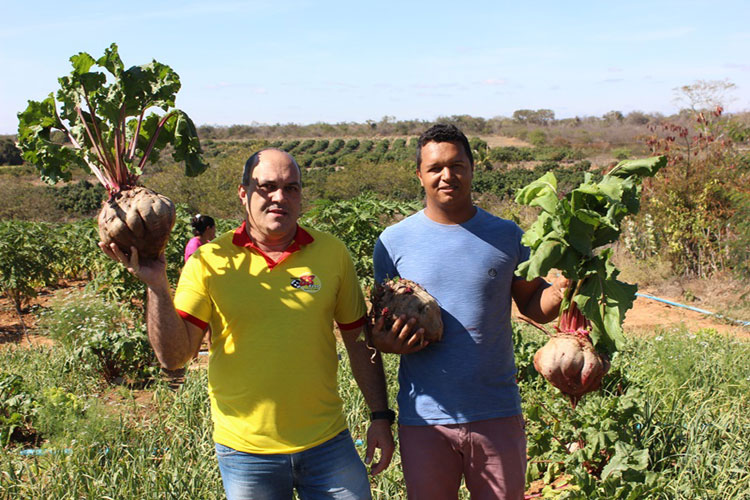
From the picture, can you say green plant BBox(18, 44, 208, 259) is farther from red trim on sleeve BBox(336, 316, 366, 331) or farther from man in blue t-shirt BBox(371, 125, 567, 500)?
man in blue t-shirt BBox(371, 125, 567, 500)

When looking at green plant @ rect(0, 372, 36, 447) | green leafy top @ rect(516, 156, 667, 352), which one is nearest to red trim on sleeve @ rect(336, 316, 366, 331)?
green leafy top @ rect(516, 156, 667, 352)

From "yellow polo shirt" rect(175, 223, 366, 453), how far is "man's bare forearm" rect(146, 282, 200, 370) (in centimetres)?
10

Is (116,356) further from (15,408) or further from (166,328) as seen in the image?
(166,328)

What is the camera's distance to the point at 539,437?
11.1 ft

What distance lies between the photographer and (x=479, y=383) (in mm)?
2338

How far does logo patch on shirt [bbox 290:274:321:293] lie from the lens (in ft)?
7.20

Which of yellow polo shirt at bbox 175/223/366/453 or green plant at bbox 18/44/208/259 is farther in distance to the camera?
green plant at bbox 18/44/208/259

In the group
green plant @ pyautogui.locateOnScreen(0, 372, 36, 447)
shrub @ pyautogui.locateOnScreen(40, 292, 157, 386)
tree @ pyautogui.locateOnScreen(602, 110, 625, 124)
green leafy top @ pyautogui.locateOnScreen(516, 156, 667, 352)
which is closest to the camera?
green leafy top @ pyautogui.locateOnScreen(516, 156, 667, 352)

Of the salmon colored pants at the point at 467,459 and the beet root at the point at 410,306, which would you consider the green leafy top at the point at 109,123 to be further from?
the salmon colored pants at the point at 467,459

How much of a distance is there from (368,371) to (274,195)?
0.78m

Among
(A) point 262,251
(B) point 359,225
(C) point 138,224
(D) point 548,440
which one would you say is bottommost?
(D) point 548,440

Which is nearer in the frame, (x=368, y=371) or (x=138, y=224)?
(x=138, y=224)

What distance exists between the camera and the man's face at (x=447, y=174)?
237cm

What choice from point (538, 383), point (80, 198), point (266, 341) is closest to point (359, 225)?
point (538, 383)
